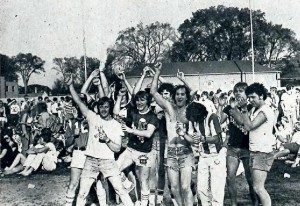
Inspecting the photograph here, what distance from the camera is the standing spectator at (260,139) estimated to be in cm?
646

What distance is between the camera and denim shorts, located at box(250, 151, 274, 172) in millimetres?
6520

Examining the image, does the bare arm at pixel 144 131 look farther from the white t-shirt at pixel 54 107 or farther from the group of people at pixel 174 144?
the white t-shirt at pixel 54 107

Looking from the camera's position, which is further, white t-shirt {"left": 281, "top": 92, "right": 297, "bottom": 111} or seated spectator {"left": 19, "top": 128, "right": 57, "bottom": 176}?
white t-shirt {"left": 281, "top": 92, "right": 297, "bottom": 111}

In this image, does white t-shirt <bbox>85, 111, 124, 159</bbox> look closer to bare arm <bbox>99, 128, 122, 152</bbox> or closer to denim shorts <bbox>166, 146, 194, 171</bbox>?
bare arm <bbox>99, 128, 122, 152</bbox>

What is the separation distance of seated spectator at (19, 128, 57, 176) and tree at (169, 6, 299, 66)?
61.4 meters

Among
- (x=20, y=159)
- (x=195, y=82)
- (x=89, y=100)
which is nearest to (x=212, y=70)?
(x=195, y=82)

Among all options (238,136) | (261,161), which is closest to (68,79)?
(238,136)

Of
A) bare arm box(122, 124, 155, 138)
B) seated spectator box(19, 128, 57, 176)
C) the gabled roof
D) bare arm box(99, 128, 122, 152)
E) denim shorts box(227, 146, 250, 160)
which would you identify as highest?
the gabled roof

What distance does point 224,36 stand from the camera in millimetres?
74125

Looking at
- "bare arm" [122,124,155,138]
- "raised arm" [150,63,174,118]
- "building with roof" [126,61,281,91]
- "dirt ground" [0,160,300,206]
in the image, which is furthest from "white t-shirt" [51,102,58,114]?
"building with roof" [126,61,281,91]

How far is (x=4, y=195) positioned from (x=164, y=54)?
64629mm

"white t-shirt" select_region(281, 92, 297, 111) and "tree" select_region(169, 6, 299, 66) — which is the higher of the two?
"tree" select_region(169, 6, 299, 66)

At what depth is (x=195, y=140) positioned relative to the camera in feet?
21.0

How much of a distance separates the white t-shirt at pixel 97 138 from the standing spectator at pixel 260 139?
1.85 metres
